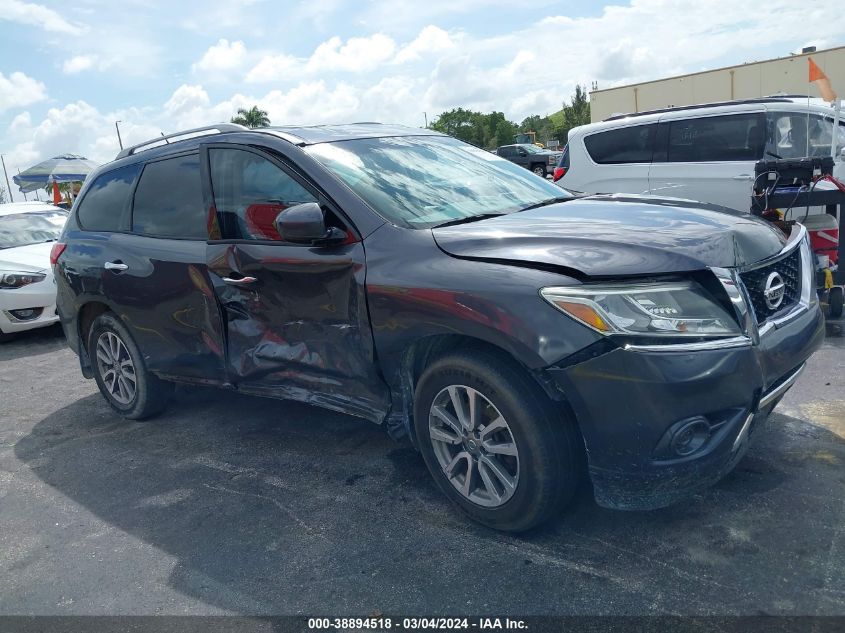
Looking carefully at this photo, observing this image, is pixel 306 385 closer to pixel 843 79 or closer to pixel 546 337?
pixel 546 337

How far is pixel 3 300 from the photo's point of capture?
7980mm

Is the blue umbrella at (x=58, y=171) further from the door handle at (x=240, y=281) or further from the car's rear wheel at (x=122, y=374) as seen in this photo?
the door handle at (x=240, y=281)

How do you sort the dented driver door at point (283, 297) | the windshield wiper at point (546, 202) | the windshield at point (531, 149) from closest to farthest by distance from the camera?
the dented driver door at point (283, 297)
the windshield wiper at point (546, 202)
the windshield at point (531, 149)

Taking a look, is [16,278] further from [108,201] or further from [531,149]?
[531,149]

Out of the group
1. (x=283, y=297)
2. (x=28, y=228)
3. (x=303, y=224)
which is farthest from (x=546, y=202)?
(x=28, y=228)

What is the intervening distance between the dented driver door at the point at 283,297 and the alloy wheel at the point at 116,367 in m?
1.28

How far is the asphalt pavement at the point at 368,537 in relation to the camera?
262 cm

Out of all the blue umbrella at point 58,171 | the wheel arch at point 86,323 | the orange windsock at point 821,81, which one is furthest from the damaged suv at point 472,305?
the blue umbrella at point 58,171

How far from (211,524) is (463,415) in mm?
1362

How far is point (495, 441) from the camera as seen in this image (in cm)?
293

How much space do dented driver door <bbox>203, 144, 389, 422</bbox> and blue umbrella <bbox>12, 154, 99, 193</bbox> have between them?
17.9 meters

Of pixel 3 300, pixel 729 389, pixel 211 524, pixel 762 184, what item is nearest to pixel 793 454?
pixel 729 389

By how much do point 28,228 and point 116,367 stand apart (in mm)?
5608

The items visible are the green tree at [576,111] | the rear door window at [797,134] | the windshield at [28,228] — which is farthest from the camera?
the green tree at [576,111]
